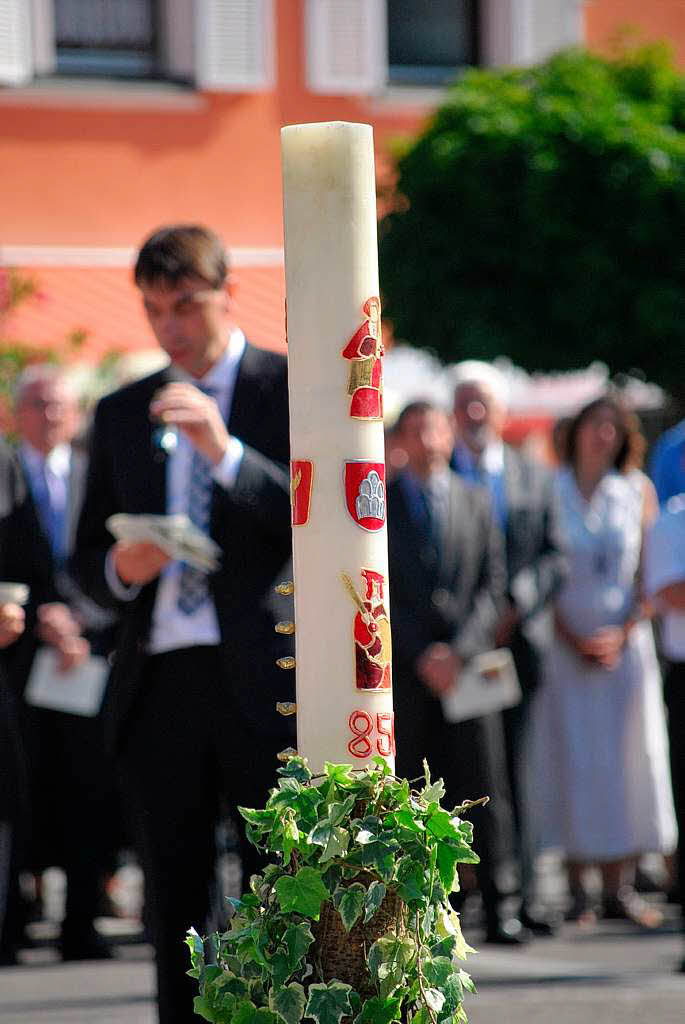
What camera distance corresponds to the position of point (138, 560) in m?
4.33

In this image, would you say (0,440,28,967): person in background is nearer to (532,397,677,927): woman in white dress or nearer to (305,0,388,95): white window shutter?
(532,397,677,927): woman in white dress

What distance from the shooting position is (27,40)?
58.9 feet

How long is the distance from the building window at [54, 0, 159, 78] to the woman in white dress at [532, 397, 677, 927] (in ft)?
35.4

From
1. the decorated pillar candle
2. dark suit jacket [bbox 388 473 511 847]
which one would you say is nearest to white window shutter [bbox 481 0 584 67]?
dark suit jacket [bbox 388 473 511 847]

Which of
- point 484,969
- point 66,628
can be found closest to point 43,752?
point 66,628

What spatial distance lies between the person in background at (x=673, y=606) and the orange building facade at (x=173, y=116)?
36.2 feet

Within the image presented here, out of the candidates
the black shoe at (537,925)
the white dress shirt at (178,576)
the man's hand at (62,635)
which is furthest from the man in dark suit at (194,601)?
the black shoe at (537,925)

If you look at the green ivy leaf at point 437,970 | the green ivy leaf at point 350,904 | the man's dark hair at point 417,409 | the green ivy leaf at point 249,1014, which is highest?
the man's dark hair at point 417,409

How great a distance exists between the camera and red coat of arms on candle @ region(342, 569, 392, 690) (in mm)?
2453

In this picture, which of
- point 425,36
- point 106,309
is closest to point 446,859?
point 106,309

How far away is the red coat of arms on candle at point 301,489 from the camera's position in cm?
249

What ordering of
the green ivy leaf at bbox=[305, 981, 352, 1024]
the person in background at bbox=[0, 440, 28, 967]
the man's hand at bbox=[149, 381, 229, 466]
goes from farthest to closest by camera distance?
the person in background at bbox=[0, 440, 28, 967]
the man's hand at bbox=[149, 381, 229, 466]
the green ivy leaf at bbox=[305, 981, 352, 1024]

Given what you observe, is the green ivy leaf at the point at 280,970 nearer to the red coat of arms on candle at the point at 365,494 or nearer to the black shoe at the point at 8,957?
the red coat of arms on candle at the point at 365,494

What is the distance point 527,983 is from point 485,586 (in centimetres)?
187
